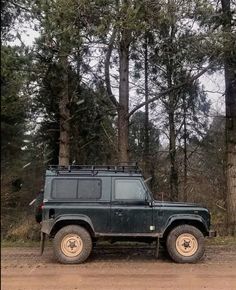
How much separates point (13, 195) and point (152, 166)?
74.7ft

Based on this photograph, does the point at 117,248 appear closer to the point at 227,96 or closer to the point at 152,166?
the point at 227,96

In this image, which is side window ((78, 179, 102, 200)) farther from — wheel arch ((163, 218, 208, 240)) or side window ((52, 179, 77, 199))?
wheel arch ((163, 218, 208, 240))

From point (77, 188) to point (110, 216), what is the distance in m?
1.05

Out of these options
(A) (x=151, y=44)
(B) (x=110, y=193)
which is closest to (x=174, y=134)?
(A) (x=151, y=44)

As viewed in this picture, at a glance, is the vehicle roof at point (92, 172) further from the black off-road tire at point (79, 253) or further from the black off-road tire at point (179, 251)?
the black off-road tire at point (179, 251)

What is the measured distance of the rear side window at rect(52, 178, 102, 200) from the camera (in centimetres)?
1199

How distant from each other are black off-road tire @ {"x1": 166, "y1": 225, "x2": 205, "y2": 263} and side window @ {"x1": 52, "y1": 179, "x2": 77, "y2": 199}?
8.30 feet

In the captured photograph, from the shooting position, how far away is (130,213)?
11.8 metres

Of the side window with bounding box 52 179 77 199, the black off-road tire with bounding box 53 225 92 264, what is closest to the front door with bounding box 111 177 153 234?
the black off-road tire with bounding box 53 225 92 264

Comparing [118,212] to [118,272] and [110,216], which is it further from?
[118,272]

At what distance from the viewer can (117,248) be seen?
14023 millimetres

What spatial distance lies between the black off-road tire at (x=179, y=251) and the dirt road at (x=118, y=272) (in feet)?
0.73

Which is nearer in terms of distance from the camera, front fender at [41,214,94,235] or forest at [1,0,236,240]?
front fender at [41,214,94,235]

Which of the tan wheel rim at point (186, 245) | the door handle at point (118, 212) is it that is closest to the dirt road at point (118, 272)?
the tan wheel rim at point (186, 245)
